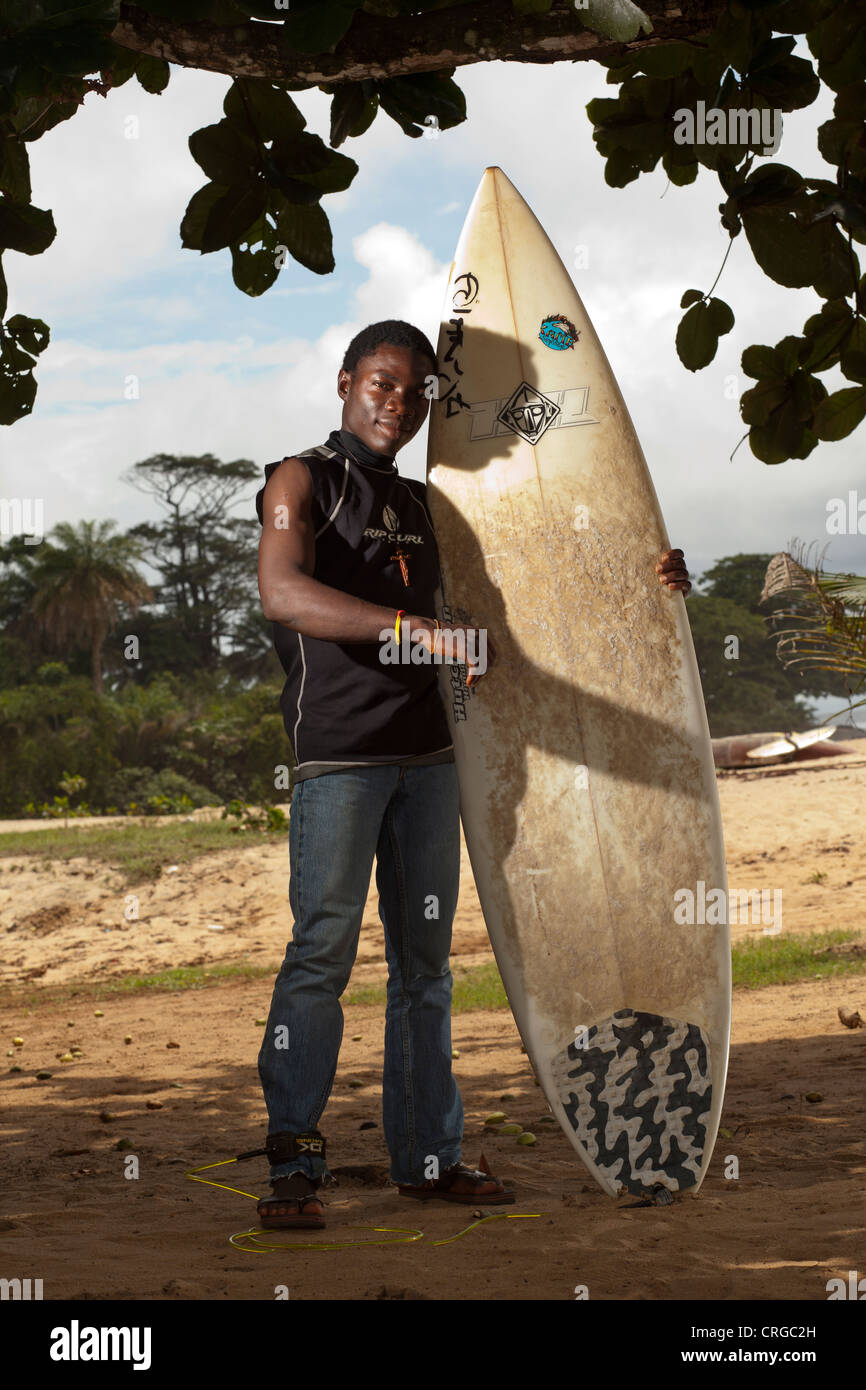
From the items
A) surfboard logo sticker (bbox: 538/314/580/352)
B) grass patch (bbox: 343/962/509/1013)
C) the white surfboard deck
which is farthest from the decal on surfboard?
the white surfboard deck

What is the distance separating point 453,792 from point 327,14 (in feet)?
5.22

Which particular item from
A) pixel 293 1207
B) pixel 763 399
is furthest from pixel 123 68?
pixel 293 1207

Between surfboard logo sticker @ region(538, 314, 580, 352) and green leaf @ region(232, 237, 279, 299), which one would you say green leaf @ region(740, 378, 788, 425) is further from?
green leaf @ region(232, 237, 279, 299)

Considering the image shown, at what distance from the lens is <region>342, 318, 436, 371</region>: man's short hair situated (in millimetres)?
2869

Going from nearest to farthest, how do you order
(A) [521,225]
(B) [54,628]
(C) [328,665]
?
(C) [328,665] → (A) [521,225] → (B) [54,628]

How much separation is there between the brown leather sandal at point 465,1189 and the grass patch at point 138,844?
7.38 metres

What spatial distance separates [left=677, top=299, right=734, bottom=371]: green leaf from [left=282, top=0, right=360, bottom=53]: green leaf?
4.59 ft

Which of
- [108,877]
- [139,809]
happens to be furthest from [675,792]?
[139,809]

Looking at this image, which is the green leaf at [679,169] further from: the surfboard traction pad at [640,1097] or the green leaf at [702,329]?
the surfboard traction pad at [640,1097]

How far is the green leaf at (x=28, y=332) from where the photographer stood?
11.3 feet

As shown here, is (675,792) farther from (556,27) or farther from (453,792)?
(556,27)

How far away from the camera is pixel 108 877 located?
32.0 ft

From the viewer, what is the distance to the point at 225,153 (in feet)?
9.25

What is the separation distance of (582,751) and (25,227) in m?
1.93
